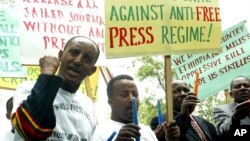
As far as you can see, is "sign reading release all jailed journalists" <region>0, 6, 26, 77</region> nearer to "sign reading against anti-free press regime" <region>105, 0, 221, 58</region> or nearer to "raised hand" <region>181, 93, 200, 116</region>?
"sign reading against anti-free press regime" <region>105, 0, 221, 58</region>

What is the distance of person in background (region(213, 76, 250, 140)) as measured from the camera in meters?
4.34

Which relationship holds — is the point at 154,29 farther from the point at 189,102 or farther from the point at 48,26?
the point at 48,26

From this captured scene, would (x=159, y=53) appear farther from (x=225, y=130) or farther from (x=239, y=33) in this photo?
(x=239, y=33)

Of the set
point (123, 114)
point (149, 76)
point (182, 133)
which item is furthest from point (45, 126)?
point (149, 76)

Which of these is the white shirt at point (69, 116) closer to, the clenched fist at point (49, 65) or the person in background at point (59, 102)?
the person in background at point (59, 102)

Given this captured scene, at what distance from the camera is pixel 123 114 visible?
3.97 metres

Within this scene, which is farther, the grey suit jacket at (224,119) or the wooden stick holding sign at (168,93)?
the grey suit jacket at (224,119)

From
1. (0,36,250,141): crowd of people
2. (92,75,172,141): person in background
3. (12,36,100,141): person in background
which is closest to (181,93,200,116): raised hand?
(0,36,250,141): crowd of people

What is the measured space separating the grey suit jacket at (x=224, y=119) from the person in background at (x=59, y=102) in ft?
5.22

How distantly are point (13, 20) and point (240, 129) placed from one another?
3.39m

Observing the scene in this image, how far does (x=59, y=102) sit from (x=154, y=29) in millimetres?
1464

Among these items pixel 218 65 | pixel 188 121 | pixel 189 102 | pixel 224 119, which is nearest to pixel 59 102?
pixel 189 102

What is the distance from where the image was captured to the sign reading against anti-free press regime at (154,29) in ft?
14.0

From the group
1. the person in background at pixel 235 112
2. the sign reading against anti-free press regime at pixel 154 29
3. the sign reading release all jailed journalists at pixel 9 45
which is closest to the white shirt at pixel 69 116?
the sign reading against anti-free press regime at pixel 154 29
